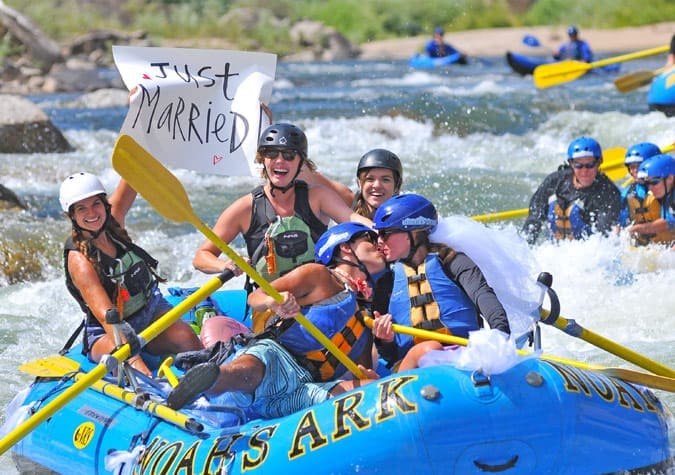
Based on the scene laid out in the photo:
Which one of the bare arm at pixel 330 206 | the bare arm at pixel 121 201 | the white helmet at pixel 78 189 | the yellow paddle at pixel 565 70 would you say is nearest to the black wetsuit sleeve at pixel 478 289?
the bare arm at pixel 330 206

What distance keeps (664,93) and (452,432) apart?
10.5 m

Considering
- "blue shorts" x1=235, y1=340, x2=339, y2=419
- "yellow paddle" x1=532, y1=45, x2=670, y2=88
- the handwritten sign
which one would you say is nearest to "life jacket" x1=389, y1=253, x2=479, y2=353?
"blue shorts" x1=235, y1=340, x2=339, y2=419

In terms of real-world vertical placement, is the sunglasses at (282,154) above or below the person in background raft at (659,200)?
above

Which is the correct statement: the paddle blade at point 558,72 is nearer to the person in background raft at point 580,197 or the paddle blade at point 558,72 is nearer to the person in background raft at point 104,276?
the person in background raft at point 580,197

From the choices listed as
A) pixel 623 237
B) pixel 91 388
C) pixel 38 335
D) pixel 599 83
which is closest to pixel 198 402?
pixel 91 388

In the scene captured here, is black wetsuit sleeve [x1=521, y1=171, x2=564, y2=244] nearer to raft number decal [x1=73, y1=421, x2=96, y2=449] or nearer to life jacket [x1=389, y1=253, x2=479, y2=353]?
life jacket [x1=389, y1=253, x2=479, y2=353]

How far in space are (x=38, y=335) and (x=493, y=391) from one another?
4.77m

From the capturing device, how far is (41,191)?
13125 millimetres

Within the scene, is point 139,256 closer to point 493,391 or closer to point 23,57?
point 493,391

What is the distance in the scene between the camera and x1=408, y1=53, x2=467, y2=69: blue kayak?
2687cm

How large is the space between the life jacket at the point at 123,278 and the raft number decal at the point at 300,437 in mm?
1201

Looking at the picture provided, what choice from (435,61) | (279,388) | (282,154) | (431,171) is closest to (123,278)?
(282,154)

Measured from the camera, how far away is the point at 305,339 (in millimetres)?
5059

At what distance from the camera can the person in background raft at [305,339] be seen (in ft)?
16.0
